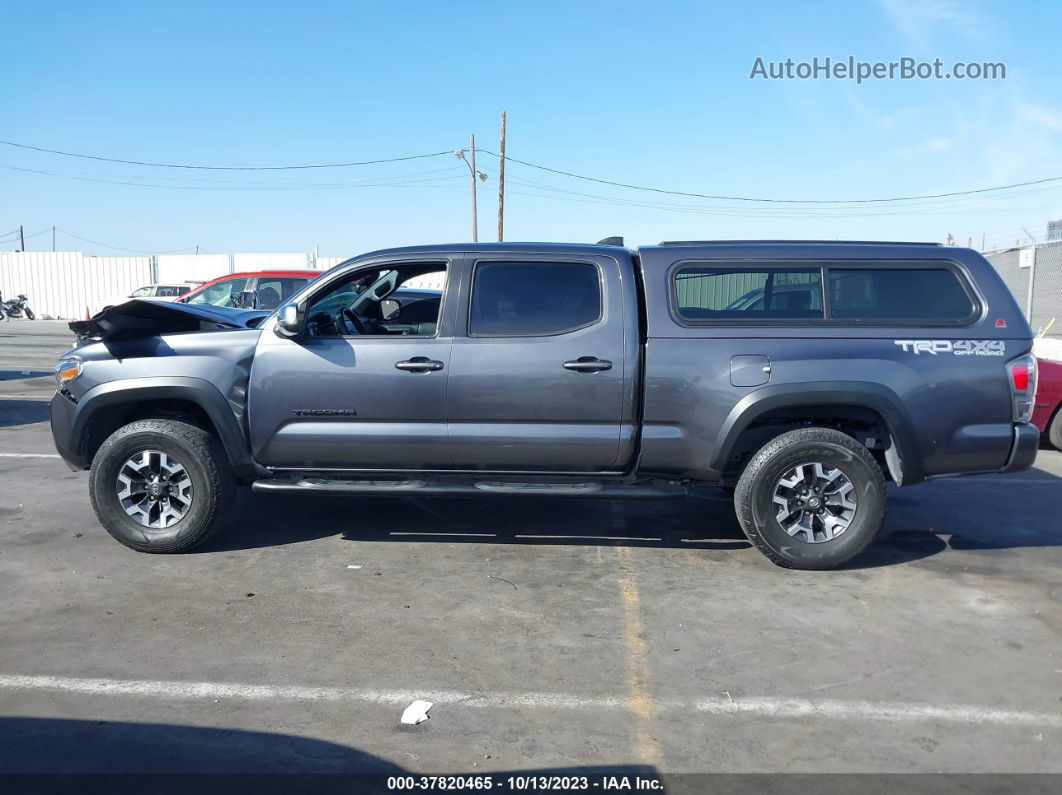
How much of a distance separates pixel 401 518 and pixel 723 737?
11.8ft

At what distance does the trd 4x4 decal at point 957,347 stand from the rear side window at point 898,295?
179mm

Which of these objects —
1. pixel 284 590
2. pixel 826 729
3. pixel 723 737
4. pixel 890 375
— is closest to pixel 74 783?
pixel 284 590

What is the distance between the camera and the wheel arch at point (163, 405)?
5.54m

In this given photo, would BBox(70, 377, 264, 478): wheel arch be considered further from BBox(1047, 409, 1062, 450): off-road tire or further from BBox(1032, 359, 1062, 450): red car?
BBox(1047, 409, 1062, 450): off-road tire

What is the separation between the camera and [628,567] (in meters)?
5.45

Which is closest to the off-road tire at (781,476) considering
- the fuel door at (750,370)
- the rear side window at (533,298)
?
the fuel door at (750,370)

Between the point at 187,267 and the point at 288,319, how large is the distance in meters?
39.6

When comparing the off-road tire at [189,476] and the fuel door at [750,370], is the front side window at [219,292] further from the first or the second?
the fuel door at [750,370]

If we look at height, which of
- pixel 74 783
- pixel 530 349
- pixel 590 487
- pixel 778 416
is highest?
pixel 530 349

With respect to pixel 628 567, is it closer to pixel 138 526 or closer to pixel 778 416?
pixel 778 416

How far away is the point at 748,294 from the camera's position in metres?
5.62

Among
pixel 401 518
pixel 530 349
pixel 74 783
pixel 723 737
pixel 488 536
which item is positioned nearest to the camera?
pixel 74 783

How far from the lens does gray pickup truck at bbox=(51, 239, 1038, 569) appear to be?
5.27m

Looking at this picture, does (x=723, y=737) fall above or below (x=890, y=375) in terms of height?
below
